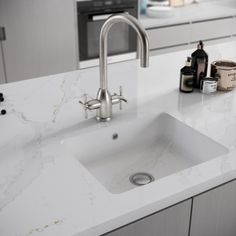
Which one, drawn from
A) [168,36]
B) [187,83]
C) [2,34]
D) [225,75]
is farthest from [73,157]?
[168,36]

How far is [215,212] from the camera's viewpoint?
47.0 inches

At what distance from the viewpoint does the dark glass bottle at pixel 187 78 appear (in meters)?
1.63

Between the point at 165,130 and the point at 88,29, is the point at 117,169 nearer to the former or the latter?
the point at 165,130

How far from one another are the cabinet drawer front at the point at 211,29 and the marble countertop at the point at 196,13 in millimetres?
51

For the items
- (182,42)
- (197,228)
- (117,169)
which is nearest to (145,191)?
(197,228)

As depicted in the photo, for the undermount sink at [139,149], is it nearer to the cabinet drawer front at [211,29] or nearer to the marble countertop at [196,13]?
the marble countertop at [196,13]

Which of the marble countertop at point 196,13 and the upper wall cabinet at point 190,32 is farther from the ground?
the marble countertop at point 196,13

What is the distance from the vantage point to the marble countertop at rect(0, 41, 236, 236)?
3.14ft

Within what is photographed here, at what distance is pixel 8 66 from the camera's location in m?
2.85

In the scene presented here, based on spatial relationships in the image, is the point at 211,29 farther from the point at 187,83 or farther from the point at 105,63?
the point at 105,63

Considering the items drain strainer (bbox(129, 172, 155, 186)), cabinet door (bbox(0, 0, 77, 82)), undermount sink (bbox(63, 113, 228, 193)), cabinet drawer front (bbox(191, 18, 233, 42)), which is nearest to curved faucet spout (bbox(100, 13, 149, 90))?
undermount sink (bbox(63, 113, 228, 193))

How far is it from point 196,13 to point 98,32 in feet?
3.95

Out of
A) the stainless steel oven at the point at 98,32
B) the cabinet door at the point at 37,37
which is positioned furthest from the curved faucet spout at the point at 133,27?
the stainless steel oven at the point at 98,32

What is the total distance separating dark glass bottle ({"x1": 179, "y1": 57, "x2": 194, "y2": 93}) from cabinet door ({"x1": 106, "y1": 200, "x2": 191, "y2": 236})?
2.25 feet
